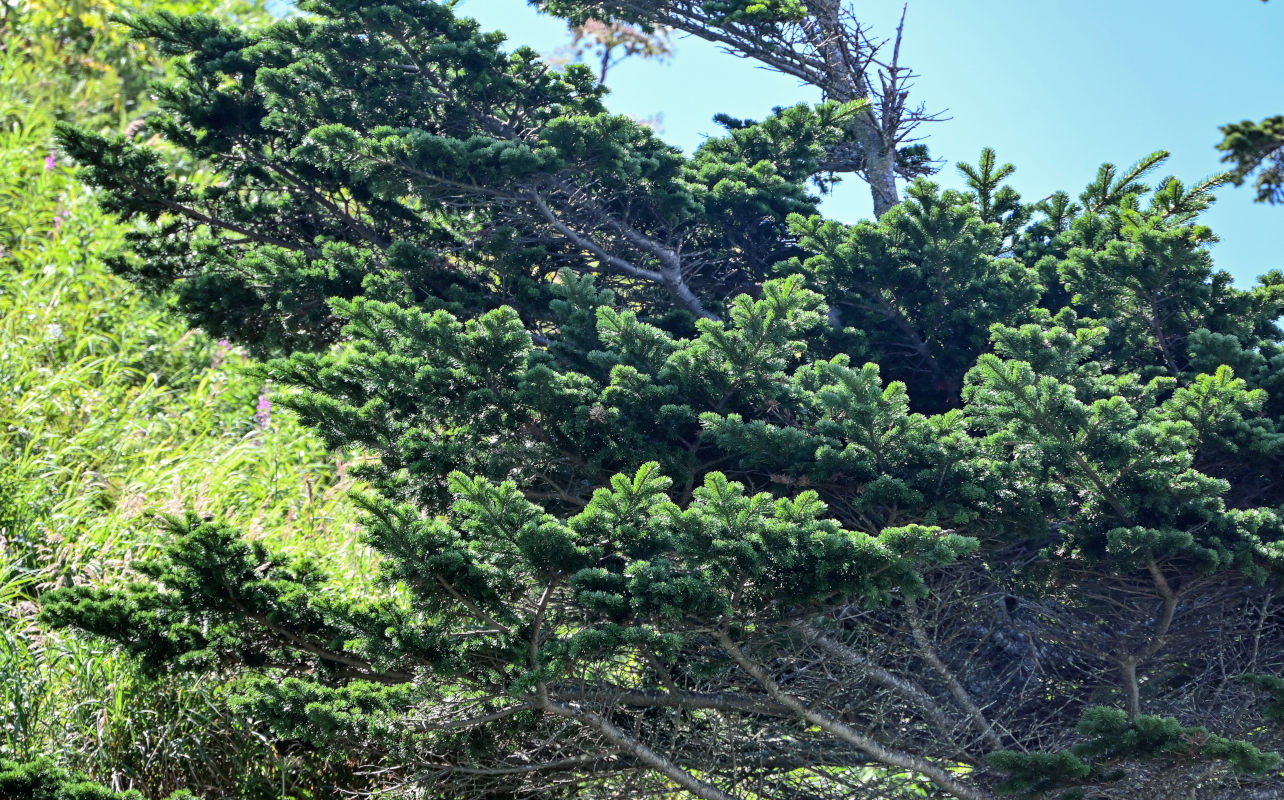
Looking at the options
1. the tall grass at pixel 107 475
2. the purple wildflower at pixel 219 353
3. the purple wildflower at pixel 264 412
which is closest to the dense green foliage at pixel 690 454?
the tall grass at pixel 107 475

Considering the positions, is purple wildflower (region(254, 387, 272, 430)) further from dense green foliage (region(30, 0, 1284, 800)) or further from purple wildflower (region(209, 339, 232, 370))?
dense green foliage (region(30, 0, 1284, 800))

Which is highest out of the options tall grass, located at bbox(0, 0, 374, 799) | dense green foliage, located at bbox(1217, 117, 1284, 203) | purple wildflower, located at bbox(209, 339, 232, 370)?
dense green foliage, located at bbox(1217, 117, 1284, 203)

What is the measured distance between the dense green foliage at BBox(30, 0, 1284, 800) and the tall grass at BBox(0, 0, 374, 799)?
1.48ft

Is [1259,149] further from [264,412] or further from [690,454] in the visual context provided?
[264,412]

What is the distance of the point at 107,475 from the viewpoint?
798 cm

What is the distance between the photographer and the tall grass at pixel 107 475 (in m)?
5.78

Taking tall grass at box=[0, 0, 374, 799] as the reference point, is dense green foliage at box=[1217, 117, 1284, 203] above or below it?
above

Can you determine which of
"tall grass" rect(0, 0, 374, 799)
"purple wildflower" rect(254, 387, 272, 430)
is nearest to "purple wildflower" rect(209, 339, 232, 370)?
"tall grass" rect(0, 0, 374, 799)

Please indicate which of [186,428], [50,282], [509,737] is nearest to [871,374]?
[509,737]

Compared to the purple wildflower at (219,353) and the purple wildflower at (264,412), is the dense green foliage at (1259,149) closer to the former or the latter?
the purple wildflower at (264,412)

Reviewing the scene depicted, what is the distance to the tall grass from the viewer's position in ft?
19.0

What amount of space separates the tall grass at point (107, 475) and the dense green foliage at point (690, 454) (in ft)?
1.48

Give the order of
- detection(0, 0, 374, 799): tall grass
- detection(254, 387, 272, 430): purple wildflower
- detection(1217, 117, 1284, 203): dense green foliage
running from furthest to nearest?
detection(254, 387, 272, 430): purple wildflower → detection(0, 0, 374, 799): tall grass → detection(1217, 117, 1284, 203): dense green foliage

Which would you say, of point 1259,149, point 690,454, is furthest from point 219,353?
point 1259,149
